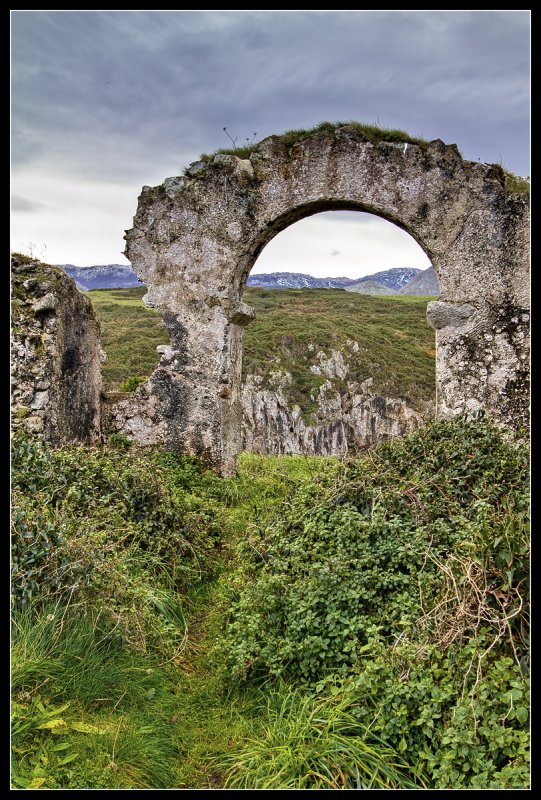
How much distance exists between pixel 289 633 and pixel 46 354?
14.6ft

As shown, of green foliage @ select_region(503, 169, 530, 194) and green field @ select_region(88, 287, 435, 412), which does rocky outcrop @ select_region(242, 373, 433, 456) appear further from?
green foliage @ select_region(503, 169, 530, 194)

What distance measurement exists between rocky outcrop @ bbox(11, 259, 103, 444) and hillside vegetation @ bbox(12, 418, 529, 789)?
1510mm

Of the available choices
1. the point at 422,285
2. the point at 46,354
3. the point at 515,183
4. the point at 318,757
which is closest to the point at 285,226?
the point at 515,183

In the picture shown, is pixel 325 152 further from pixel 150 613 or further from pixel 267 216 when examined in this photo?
pixel 150 613

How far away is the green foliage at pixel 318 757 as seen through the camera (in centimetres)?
249

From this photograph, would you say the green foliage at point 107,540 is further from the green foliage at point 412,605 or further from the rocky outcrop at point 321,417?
the rocky outcrop at point 321,417

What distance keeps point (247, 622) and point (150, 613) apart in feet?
2.13

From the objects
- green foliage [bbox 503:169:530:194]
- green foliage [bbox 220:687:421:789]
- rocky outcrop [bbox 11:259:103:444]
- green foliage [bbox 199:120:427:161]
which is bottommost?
green foliage [bbox 220:687:421:789]

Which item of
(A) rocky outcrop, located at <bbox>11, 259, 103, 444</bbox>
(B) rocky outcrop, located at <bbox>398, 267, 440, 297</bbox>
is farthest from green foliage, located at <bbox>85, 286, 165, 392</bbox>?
(B) rocky outcrop, located at <bbox>398, 267, 440, 297</bbox>

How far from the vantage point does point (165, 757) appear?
9.44ft

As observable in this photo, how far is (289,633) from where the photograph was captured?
3.38m

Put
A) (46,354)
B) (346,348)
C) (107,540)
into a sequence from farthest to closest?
(346,348), (46,354), (107,540)

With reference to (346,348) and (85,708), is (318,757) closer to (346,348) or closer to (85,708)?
(85,708)

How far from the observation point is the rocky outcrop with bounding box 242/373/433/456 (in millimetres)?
29656
